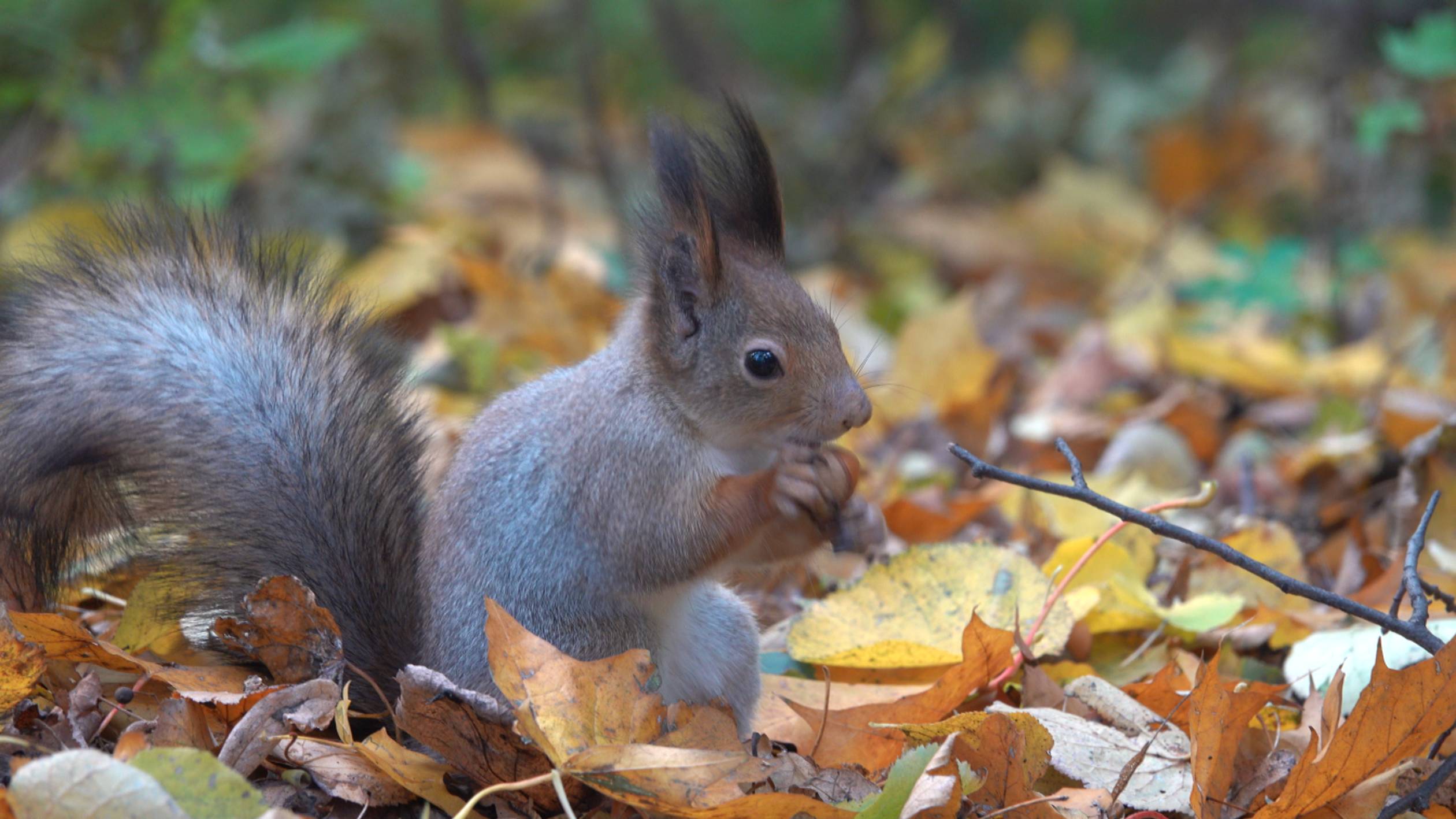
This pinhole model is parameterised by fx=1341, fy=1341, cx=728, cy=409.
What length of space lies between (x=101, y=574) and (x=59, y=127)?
1.93 m

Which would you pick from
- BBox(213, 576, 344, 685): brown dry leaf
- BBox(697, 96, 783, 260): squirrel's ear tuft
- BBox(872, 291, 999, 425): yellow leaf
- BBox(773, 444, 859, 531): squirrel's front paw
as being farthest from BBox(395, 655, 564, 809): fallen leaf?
BBox(872, 291, 999, 425): yellow leaf

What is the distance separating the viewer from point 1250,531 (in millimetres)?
1750

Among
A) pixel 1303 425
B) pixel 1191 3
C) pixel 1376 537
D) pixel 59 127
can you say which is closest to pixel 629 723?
pixel 1376 537

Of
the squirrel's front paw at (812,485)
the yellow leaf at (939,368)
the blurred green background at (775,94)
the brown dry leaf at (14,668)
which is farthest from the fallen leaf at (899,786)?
the yellow leaf at (939,368)

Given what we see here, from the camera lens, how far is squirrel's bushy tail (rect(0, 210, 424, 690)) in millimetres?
1205

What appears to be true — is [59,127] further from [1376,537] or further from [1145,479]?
[1376,537]

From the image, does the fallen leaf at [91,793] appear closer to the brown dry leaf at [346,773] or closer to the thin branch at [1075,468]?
the brown dry leaf at [346,773]

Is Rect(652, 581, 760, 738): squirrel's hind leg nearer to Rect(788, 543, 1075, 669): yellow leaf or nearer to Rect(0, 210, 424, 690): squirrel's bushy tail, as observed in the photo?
Rect(788, 543, 1075, 669): yellow leaf

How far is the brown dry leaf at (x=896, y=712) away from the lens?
1.28 metres

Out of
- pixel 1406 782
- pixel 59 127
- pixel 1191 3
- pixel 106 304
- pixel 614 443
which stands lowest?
pixel 1406 782

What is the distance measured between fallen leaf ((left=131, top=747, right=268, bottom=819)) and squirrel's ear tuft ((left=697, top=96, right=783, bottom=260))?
0.79 meters

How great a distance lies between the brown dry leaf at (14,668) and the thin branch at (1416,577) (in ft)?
3.91

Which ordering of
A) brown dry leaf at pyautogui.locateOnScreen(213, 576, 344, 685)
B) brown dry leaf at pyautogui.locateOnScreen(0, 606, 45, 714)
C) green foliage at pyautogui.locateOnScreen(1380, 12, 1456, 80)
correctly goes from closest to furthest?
1. brown dry leaf at pyautogui.locateOnScreen(0, 606, 45, 714)
2. brown dry leaf at pyautogui.locateOnScreen(213, 576, 344, 685)
3. green foliage at pyautogui.locateOnScreen(1380, 12, 1456, 80)

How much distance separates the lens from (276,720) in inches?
47.4
